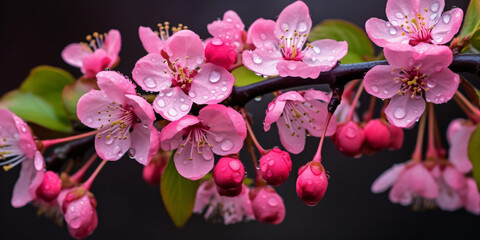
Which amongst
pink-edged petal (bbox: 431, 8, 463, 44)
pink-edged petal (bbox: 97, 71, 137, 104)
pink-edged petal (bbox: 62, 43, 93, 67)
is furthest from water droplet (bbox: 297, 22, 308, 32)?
pink-edged petal (bbox: 62, 43, 93, 67)

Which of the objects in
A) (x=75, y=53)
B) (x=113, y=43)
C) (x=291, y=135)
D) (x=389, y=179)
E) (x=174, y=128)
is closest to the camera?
(x=174, y=128)

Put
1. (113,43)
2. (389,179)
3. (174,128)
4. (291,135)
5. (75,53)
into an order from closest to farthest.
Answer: (174,128)
(291,135)
(113,43)
(75,53)
(389,179)

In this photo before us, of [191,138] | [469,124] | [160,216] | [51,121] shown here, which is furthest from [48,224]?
[469,124]

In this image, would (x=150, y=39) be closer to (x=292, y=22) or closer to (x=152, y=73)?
(x=152, y=73)

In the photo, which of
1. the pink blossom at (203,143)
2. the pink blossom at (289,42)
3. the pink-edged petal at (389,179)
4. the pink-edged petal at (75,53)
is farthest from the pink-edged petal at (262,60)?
the pink-edged petal at (389,179)

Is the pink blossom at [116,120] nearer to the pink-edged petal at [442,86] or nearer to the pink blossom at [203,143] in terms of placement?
the pink blossom at [203,143]

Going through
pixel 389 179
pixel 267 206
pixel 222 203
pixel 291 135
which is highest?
pixel 291 135

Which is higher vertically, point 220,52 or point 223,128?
point 220,52

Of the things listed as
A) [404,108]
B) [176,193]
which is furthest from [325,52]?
[176,193]
